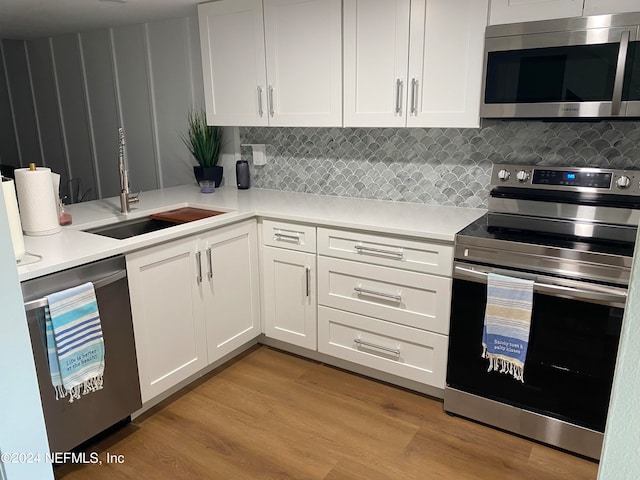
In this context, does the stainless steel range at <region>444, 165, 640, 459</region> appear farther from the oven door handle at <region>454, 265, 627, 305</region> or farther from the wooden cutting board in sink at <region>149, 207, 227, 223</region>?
the wooden cutting board in sink at <region>149, 207, 227, 223</region>

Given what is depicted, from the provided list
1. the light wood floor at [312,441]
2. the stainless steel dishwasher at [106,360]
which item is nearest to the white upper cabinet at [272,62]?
the stainless steel dishwasher at [106,360]

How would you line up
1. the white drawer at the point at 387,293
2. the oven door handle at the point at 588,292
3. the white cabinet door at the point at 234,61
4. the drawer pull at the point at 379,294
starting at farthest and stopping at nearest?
the white cabinet door at the point at 234,61 → the drawer pull at the point at 379,294 → the white drawer at the point at 387,293 → the oven door handle at the point at 588,292

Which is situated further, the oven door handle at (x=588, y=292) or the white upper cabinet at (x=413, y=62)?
the white upper cabinet at (x=413, y=62)

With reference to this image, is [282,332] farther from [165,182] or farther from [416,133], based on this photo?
[165,182]

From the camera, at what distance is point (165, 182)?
146 inches

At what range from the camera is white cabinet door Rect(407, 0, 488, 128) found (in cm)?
218

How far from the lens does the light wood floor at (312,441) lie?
1.96 m

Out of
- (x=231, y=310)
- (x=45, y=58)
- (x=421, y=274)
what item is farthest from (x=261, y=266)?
(x=45, y=58)

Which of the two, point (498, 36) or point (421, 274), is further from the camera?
point (421, 274)

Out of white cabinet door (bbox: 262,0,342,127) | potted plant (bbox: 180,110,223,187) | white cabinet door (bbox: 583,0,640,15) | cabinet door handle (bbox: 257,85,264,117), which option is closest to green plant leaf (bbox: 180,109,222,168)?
potted plant (bbox: 180,110,223,187)

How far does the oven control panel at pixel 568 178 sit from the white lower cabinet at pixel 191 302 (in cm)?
137

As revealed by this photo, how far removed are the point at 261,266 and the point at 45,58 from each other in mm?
3094

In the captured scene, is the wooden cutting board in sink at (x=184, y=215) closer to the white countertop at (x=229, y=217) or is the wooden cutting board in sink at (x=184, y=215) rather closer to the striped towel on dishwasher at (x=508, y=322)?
the white countertop at (x=229, y=217)

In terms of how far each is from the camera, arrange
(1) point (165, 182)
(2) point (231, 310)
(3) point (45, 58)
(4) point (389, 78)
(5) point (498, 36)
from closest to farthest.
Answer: (5) point (498, 36)
(4) point (389, 78)
(2) point (231, 310)
(1) point (165, 182)
(3) point (45, 58)
